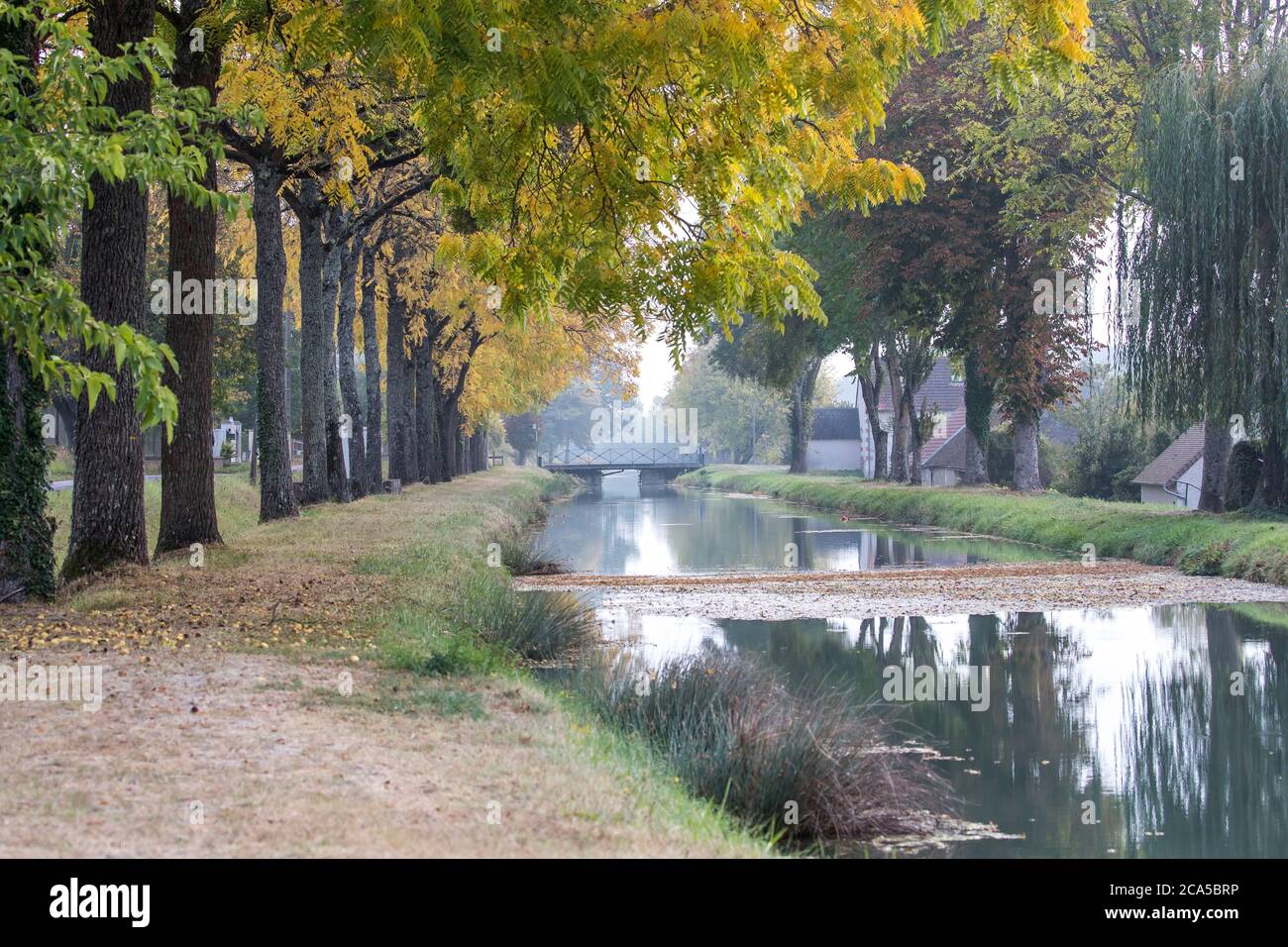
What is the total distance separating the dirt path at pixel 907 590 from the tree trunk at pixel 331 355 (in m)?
7.51

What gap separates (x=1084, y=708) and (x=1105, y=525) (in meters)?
18.1

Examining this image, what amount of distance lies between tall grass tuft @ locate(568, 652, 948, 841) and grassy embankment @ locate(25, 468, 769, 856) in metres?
0.33

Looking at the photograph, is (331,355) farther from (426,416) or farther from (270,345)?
(426,416)

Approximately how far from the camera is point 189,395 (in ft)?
59.1

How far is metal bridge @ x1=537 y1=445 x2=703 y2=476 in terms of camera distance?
91.0m

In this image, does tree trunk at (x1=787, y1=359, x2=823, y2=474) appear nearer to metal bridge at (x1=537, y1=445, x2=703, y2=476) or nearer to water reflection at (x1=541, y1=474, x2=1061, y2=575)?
metal bridge at (x1=537, y1=445, x2=703, y2=476)

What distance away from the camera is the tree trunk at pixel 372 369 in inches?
1363

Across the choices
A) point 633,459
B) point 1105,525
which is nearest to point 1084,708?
point 1105,525

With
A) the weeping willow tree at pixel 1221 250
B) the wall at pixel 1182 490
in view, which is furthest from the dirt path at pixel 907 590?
the wall at pixel 1182 490

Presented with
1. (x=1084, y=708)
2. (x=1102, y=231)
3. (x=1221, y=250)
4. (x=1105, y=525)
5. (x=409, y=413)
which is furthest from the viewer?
(x=409, y=413)
